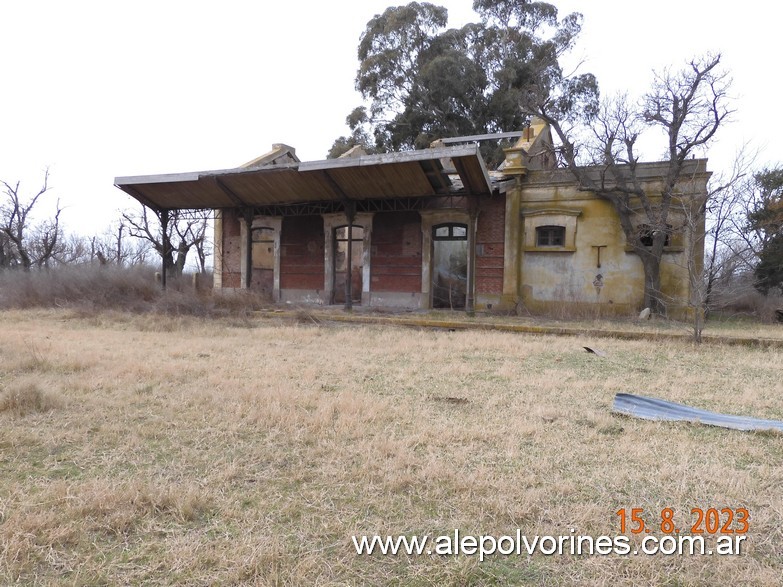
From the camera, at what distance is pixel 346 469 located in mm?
3152

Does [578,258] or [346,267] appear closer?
[578,258]

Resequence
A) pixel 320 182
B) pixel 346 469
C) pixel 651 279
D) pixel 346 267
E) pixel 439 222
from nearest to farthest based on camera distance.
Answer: pixel 346 469, pixel 651 279, pixel 320 182, pixel 439 222, pixel 346 267

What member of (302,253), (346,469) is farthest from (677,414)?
(302,253)

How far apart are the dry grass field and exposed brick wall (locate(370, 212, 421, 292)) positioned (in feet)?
33.1

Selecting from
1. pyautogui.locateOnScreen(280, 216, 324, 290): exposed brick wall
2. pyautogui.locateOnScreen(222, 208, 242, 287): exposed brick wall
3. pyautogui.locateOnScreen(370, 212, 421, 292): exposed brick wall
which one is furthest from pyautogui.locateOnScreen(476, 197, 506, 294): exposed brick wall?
pyautogui.locateOnScreen(222, 208, 242, 287): exposed brick wall

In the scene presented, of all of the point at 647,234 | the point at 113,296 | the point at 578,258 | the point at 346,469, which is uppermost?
the point at 647,234

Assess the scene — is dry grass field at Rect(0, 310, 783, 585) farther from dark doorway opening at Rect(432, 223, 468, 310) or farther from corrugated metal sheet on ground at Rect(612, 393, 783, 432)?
dark doorway opening at Rect(432, 223, 468, 310)

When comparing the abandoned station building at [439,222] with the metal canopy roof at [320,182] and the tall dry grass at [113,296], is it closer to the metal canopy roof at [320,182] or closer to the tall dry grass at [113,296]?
the metal canopy roof at [320,182]

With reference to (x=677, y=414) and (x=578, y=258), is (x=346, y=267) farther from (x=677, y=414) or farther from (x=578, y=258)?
(x=677, y=414)

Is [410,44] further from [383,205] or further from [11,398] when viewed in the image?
[11,398]

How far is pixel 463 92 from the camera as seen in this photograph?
82.4 feet

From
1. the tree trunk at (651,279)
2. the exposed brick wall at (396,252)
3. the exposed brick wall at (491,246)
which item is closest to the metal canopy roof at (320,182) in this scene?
the exposed brick wall at (491,246)

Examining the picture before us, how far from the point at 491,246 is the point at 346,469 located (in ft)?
42.8

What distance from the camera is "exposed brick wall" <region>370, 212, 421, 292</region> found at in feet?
54.2
